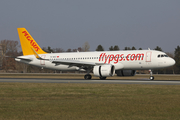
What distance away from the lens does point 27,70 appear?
125 m

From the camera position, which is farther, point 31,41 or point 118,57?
point 31,41

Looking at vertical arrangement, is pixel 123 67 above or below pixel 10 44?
below

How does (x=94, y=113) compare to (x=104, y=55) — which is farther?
(x=104, y=55)

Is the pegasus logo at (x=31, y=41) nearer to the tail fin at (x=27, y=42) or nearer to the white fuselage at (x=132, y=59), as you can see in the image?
the tail fin at (x=27, y=42)

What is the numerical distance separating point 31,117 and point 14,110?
191 cm

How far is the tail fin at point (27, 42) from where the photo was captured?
4844 centimetres

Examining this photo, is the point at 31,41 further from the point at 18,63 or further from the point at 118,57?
the point at 18,63

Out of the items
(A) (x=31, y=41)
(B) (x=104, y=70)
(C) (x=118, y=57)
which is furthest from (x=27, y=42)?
(C) (x=118, y=57)

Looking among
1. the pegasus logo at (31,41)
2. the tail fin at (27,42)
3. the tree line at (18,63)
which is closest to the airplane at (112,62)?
the tail fin at (27,42)

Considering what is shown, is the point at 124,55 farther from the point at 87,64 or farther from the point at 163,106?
the point at 163,106

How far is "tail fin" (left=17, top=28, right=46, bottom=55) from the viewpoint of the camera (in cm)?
4844

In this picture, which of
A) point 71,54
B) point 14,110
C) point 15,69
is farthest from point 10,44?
point 14,110

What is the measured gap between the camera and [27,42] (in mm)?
48531

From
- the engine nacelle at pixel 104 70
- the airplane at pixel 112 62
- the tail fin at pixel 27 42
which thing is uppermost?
the tail fin at pixel 27 42
